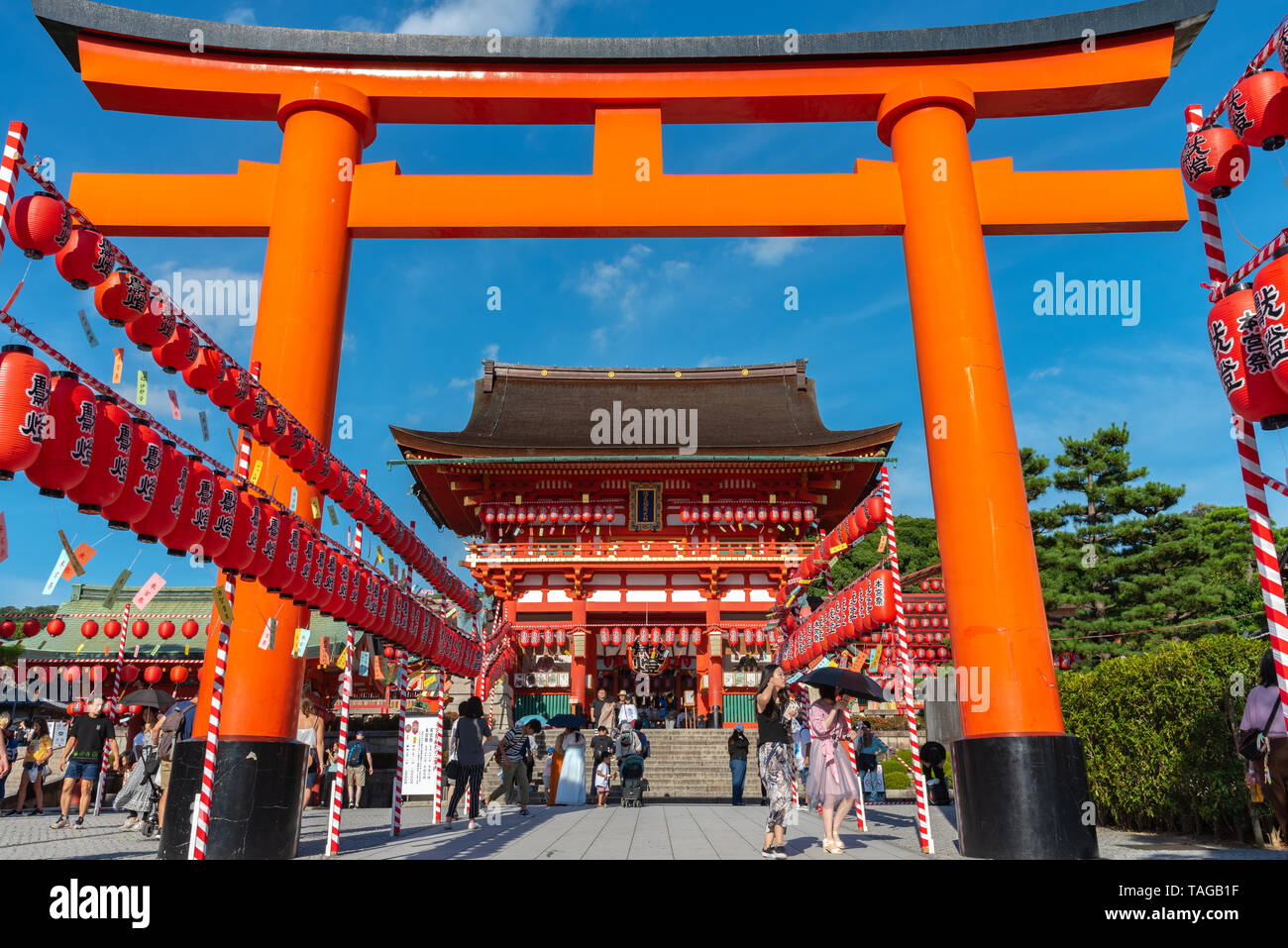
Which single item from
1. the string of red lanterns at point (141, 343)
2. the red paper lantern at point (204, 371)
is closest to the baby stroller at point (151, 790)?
the string of red lanterns at point (141, 343)

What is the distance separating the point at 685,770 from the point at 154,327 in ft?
48.4

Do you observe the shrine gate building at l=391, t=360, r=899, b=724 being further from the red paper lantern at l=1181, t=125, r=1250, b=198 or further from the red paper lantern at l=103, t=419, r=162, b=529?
the red paper lantern at l=103, t=419, r=162, b=529

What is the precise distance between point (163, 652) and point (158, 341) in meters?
22.8

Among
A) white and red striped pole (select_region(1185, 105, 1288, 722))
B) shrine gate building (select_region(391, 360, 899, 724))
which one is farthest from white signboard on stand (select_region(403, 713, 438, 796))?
white and red striped pole (select_region(1185, 105, 1288, 722))

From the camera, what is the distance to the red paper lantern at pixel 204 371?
17.8ft

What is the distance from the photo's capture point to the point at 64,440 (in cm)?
393

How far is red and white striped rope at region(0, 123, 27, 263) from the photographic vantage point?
417cm

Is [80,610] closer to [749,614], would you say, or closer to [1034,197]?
[749,614]

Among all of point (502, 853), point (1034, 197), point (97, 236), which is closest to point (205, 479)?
point (97, 236)

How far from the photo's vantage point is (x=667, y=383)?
30.0 metres

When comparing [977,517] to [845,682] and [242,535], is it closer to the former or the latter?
[845,682]

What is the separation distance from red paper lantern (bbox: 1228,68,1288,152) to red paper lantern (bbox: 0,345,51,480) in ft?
21.5

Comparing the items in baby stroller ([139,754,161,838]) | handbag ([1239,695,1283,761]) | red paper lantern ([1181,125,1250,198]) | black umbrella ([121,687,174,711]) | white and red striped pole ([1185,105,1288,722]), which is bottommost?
baby stroller ([139,754,161,838])

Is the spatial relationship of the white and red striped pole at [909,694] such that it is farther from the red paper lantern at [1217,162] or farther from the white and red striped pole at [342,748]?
the white and red striped pole at [342,748]
